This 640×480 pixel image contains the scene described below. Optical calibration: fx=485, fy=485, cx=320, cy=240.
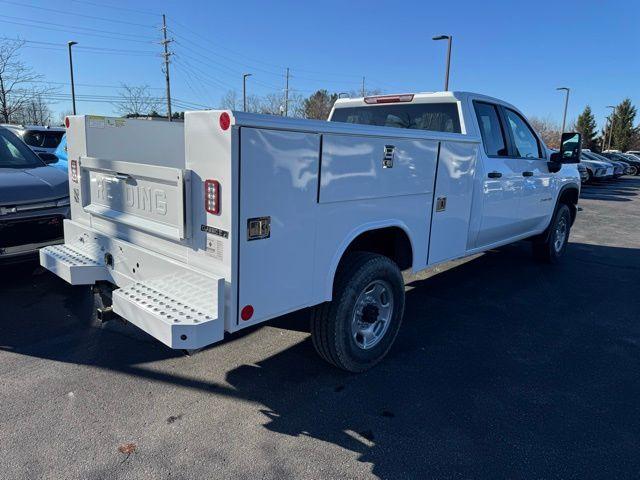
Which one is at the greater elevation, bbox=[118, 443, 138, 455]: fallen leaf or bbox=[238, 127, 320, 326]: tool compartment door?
bbox=[238, 127, 320, 326]: tool compartment door

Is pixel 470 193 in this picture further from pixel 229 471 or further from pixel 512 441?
pixel 229 471

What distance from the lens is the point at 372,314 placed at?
3.69 m

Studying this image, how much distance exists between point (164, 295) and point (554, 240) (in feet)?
20.5

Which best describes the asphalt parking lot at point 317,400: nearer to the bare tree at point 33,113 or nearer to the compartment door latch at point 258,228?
the compartment door latch at point 258,228

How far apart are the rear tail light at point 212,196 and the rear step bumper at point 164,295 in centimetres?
37

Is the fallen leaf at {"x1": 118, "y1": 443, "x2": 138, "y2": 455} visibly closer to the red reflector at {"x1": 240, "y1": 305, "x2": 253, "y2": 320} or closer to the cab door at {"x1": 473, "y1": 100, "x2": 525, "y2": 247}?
the red reflector at {"x1": 240, "y1": 305, "x2": 253, "y2": 320}

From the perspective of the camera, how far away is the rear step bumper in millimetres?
2549

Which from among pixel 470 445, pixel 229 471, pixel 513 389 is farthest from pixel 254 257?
pixel 513 389

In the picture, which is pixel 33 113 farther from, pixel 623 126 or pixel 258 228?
pixel 623 126

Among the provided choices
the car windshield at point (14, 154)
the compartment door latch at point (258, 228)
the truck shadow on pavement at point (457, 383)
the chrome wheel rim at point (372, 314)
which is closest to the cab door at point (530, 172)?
the truck shadow on pavement at point (457, 383)

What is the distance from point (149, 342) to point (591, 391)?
3.53 m

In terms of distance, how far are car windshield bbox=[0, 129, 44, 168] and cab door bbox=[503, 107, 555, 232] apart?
18.9ft

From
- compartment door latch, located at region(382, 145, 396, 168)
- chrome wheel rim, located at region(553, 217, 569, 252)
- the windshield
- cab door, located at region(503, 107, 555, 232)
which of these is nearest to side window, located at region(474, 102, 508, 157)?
cab door, located at region(503, 107, 555, 232)

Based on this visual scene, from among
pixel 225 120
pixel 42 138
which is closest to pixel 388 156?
pixel 225 120
